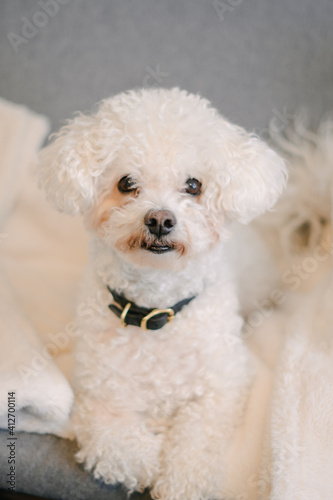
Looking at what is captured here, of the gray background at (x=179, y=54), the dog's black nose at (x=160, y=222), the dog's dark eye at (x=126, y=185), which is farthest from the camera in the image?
the gray background at (x=179, y=54)

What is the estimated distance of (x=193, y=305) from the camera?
1.06m

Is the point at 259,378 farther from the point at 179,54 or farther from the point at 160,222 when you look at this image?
the point at 179,54

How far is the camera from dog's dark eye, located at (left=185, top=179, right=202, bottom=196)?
976mm

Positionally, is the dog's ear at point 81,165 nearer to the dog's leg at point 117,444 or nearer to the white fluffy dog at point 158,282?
the white fluffy dog at point 158,282

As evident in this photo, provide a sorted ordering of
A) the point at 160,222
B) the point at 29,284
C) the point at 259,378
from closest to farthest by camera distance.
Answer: the point at 160,222, the point at 259,378, the point at 29,284

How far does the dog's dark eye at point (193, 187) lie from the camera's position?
0.98 meters

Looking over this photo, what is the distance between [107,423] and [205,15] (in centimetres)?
140

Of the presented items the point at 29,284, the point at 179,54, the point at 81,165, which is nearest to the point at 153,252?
the point at 81,165

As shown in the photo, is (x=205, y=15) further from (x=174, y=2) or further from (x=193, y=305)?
(x=193, y=305)

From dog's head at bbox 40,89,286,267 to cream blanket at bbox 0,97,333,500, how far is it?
300 mm

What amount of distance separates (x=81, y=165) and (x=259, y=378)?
70cm

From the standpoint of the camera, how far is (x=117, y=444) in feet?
3.14

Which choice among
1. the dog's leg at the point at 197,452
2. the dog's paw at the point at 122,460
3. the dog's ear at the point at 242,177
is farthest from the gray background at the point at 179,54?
the dog's paw at the point at 122,460

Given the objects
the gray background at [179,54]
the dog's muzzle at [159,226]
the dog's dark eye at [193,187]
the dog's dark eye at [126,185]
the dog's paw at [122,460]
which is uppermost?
the gray background at [179,54]
